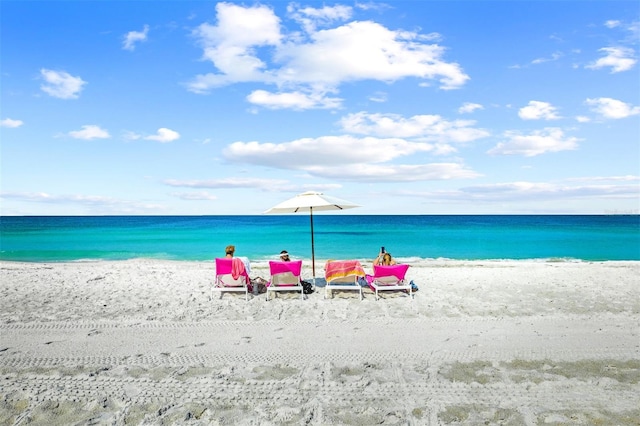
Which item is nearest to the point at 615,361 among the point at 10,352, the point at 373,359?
the point at 373,359

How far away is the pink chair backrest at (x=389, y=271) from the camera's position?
7.97 m

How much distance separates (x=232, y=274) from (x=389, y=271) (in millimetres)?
3026

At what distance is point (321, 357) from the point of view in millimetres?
4984

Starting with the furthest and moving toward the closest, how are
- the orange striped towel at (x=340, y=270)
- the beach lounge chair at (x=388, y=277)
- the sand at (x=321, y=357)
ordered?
the orange striped towel at (x=340, y=270), the beach lounge chair at (x=388, y=277), the sand at (x=321, y=357)

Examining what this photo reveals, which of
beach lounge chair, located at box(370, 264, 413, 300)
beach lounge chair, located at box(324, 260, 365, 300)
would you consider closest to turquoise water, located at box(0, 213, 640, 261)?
beach lounge chair, located at box(370, 264, 413, 300)

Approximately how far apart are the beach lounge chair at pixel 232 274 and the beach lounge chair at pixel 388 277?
2.47 metres

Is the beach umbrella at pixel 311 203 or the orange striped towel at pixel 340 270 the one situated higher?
the beach umbrella at pixel 311 203

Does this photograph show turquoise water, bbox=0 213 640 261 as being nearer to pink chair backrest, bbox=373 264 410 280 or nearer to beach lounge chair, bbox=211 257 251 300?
pink chair backrest, bbox=373 264 410 280

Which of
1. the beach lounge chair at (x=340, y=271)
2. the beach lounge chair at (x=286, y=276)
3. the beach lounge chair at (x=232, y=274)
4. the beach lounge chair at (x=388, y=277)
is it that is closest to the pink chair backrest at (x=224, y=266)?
the beach lounge chair at (x=232, y=274)

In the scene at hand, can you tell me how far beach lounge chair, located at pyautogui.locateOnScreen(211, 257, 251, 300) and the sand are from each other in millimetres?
430

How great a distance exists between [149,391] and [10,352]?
242 cm

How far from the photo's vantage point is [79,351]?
17.2ft

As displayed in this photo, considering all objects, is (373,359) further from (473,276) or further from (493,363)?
(473,276)

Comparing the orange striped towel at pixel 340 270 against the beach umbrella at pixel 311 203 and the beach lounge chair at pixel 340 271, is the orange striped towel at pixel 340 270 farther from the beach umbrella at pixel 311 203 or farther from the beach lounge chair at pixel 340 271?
the beach umbrella at pixel 311 203
